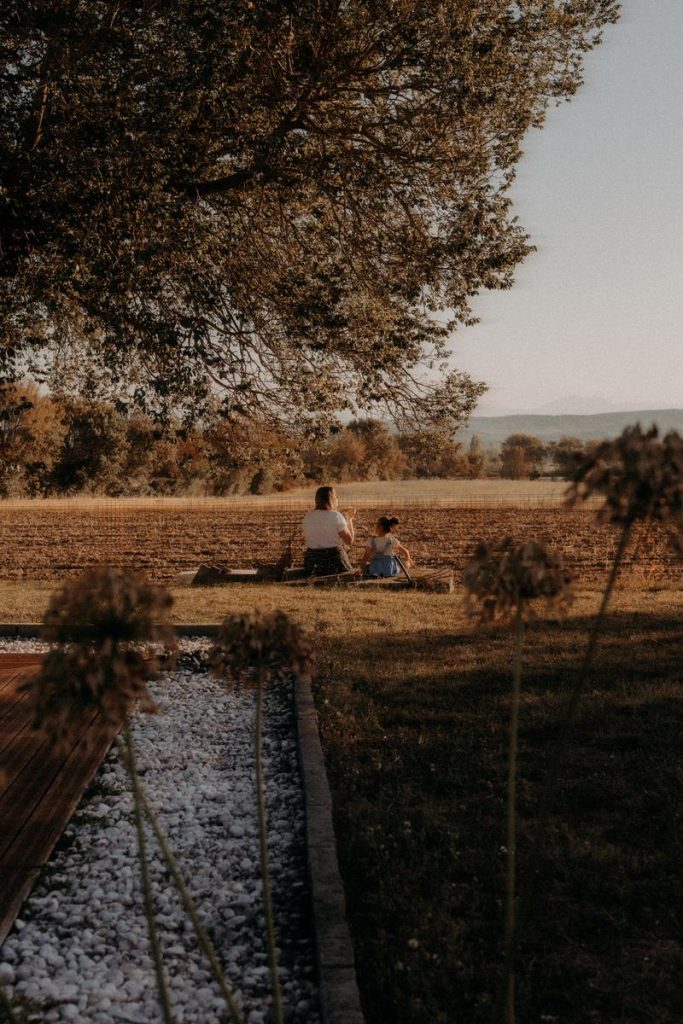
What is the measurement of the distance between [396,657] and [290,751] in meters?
2.58

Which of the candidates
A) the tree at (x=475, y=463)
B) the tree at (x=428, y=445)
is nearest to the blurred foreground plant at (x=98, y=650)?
the tree at (x=428, y=445)

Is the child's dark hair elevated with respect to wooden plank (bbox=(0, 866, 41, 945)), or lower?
elevated

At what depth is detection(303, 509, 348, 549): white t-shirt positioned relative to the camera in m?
12.1

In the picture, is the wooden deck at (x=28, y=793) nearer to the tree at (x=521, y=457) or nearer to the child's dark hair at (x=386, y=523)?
the child's dark hair at (x=386, y=523)

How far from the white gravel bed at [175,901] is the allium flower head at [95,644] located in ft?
5.00

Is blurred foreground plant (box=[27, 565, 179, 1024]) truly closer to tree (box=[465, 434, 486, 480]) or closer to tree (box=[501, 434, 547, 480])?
tree (box=[501, 434, 547, 480])

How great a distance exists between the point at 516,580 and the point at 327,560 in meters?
10.9

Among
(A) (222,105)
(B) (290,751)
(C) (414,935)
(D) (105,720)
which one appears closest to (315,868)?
(C) (414,935)

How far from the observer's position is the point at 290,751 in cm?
548

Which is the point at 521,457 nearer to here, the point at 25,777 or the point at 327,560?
the point at 327,560

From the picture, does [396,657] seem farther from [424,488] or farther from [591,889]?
[424,488]

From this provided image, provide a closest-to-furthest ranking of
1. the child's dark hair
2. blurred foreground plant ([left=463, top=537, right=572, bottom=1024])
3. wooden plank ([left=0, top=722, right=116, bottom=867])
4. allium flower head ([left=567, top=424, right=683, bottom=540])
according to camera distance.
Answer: allium flower head ([left=567, top=424, right=683, bottom=540]), blurred foreground plant ([left=463, top=537, right=572, bottom=1024]), wooden plank ([left=0, top=722, right=116, bottom=867]), the child's dark hair

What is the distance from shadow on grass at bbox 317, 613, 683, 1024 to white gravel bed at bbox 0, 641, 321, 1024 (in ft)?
0.93

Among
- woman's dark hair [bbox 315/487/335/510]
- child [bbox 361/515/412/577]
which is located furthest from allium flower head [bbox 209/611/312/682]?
child [bbox 361/515/412/577]
